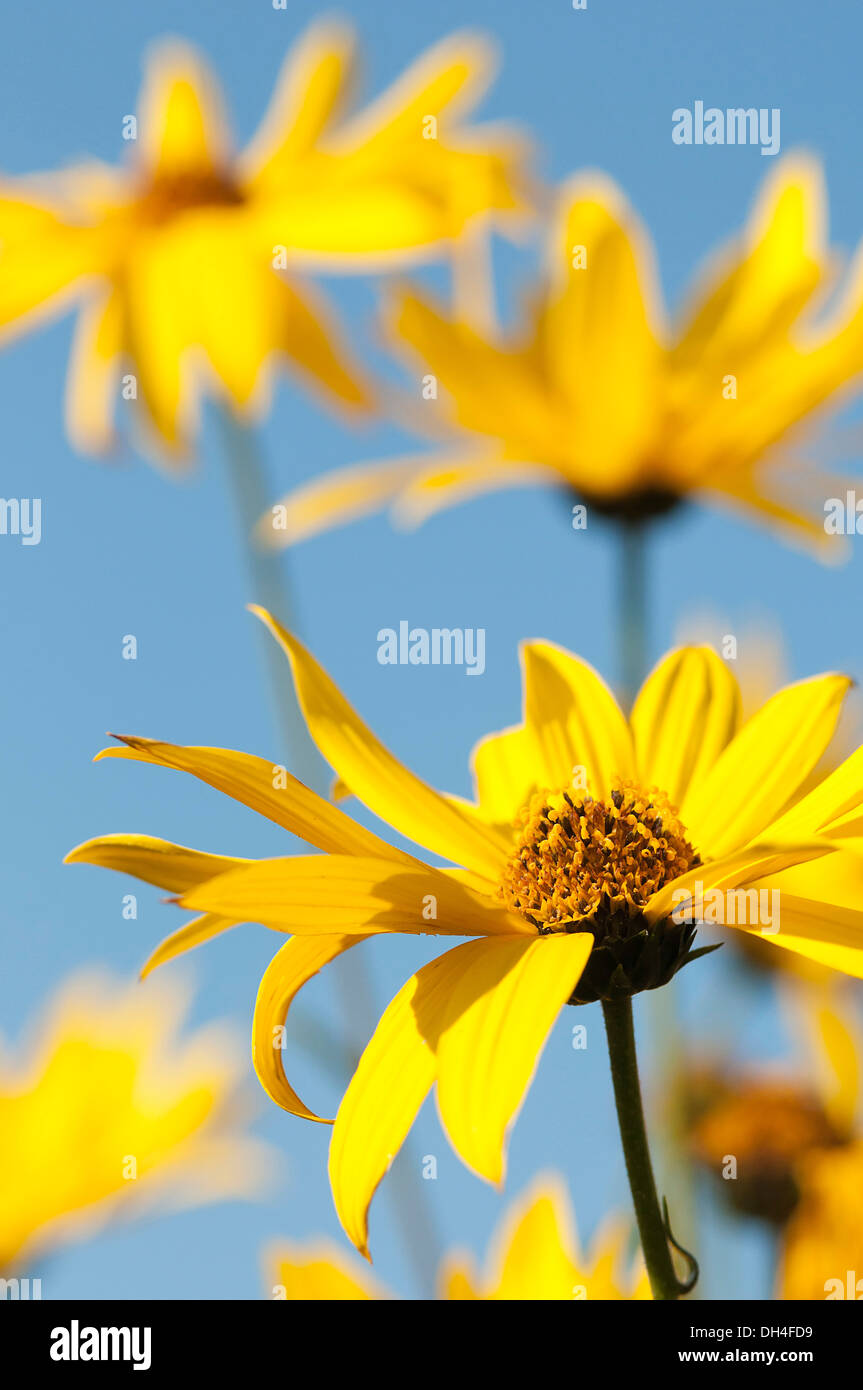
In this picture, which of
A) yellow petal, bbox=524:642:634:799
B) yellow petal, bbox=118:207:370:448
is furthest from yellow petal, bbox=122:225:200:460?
yellow petal, bbox=524:642:634:799

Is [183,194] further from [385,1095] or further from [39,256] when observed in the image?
[385,1095]

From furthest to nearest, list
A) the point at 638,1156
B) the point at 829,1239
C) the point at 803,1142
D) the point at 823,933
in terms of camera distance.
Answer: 1. the point at 803,1142
2. the point at 829,1239
3. the point at 823,933
4. the point at 638,1156

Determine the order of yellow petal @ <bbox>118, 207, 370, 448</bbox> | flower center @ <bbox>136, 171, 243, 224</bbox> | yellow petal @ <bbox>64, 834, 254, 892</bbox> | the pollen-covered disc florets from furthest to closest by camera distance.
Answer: flower center @ <bbox>136, 171, 243, 224</bbox>
yellow petal @ <bbox>118, 207, 370, 448</bbox>
the pollen-covered disc florets
yellow petal @ <bbox>64, 834, 254, 892</bbox>

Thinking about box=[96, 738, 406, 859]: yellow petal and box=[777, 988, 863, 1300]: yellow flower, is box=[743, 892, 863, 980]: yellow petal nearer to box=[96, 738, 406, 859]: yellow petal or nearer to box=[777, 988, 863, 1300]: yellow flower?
box=[96, 738, 406, 859]: yellow petal

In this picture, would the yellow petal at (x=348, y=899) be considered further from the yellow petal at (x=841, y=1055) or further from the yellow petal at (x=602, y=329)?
the yellow petal at (x=602, y=329)

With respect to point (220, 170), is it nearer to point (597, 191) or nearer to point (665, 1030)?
point (597, 191)

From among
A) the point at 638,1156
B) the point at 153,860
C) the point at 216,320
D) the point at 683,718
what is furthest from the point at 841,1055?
the point at 216,320
